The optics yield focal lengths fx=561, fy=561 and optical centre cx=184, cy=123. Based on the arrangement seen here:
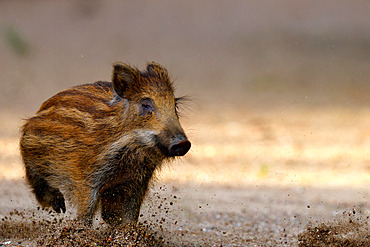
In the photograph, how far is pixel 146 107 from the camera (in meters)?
5.03

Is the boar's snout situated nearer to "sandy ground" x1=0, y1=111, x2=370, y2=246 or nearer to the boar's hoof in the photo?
"sandy ground" x1=0, y1=111, x2=370, y2=246

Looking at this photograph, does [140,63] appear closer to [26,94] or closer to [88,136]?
[26,94]

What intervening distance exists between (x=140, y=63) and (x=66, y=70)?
234 centimetres

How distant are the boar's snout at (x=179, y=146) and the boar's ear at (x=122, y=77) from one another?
90 centimetres

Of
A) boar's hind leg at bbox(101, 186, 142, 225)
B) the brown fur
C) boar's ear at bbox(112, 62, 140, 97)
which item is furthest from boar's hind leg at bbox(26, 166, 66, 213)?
boar's ear at bbox(112, 62, 140, 97)

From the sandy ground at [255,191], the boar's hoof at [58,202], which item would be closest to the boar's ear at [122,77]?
the sandy ground at [255,191]

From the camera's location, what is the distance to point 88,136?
5.19 m

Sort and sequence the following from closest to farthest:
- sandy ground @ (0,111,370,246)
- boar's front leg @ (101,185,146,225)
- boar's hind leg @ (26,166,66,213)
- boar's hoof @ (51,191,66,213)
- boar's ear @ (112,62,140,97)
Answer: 1. boar's ear @ (112,62,140,97)
2. boar's front leg @ (101,185,146,225)
3. sandy ground @ (0,111,370,246)
4. boar's hind leg @ (26,166,66,213)
5. boar's hoof @ (51,191,66,213)

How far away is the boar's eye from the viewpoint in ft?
16.3

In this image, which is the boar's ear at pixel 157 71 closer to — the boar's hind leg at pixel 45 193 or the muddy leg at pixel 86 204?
the muddy leg at pixel 86 204

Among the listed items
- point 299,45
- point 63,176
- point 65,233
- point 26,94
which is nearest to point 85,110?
point 63,176

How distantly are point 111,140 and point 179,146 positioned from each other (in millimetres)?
841

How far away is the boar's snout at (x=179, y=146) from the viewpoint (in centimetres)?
450

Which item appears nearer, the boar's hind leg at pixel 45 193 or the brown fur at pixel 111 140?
the brown fur at pixel 111 140
